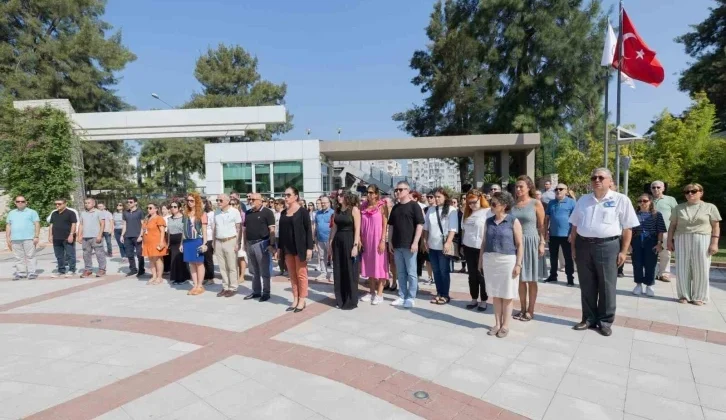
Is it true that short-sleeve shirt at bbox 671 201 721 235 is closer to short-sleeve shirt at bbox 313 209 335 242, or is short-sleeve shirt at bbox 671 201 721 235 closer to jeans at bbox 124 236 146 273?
short-sleeve shirt at bbox 313 209 335 242

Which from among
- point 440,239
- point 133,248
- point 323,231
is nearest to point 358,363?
point 440,239

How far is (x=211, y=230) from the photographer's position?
702cm

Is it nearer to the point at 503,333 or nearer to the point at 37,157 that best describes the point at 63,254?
the point at 503,333

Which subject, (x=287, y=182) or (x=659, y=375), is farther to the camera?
(x=287, y=182)

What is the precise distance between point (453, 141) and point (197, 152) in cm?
2235

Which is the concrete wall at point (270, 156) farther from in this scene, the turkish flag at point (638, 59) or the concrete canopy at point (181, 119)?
the turkish flag at point (638, 59)

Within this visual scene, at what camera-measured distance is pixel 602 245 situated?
4.47 m

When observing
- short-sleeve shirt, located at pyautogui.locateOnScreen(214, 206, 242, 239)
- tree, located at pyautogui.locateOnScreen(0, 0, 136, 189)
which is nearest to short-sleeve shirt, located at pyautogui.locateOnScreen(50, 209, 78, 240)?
short-sleeve shirt, located at pyautogui.locateOnScreen(214, 206, 242, 239)

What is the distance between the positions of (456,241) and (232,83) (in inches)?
1341

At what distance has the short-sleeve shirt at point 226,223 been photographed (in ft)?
21.6

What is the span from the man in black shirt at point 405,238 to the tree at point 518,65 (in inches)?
814

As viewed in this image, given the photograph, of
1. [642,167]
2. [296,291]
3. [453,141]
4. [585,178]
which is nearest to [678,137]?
[642,167]

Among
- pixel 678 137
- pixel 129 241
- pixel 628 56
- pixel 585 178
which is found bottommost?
pixel 129 241

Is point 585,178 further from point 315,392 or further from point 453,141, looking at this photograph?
point 315,392
